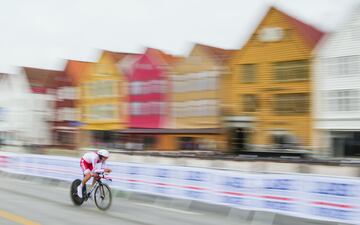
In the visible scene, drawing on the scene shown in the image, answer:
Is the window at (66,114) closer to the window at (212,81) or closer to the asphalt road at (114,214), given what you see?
the window at (212,81)

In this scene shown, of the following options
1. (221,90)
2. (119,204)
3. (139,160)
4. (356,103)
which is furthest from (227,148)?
(119,204)

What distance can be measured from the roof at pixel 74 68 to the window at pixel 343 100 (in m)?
40.2

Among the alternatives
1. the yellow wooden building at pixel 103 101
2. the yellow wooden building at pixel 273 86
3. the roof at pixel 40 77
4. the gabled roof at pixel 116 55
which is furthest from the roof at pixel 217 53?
the roof at pixel 40 77

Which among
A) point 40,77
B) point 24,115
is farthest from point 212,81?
point 40,77

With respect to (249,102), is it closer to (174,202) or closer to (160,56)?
(160,56)

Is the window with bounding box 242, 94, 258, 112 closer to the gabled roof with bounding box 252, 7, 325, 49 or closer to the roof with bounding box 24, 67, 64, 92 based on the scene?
the gabled roof with bounding box 252, 7, 325, 49

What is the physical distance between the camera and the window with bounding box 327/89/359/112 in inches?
1613

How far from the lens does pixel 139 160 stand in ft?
139

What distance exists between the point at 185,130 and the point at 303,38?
48.7 feet

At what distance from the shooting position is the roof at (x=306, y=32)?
144ft

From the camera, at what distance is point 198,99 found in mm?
51125

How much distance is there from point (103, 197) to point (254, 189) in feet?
12.5

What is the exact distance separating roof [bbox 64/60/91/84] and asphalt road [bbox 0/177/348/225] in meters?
58.4

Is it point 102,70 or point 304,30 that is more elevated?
point 304,30
